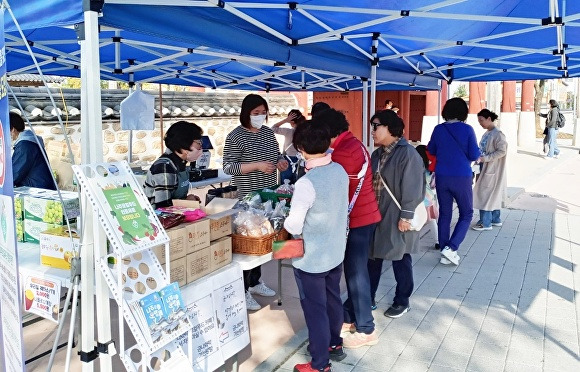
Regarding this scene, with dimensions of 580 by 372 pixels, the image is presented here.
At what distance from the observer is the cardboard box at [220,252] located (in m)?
2.86

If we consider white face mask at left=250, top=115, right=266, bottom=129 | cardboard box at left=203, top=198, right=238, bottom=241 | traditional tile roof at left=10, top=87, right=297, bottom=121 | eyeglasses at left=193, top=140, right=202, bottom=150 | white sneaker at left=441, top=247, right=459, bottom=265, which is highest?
traditional tile roof at left=10, top=87, right=297, bottom=121

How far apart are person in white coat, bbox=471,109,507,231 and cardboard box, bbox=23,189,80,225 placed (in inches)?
209

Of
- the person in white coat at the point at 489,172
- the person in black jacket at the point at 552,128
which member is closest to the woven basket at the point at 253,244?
the person in white coat at the point at 489,172

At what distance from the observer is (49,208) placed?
9.84 ft

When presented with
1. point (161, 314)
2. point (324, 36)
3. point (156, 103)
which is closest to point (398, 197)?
point (324, 36)

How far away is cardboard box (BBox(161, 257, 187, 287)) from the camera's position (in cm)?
254

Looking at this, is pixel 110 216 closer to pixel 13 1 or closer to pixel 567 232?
pixel 13 1

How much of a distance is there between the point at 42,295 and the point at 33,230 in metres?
0.66

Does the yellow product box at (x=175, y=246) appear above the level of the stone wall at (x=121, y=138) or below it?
below

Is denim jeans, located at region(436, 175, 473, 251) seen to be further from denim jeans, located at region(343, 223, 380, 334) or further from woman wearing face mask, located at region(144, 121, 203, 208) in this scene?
woman wearing face mask, located at region(144, 121, 203, 208)

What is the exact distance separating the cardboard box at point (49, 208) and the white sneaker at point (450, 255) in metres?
3.91

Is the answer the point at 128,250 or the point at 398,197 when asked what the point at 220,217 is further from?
the point at 398,197

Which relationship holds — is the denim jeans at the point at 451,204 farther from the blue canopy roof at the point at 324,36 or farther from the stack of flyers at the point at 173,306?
the stack of flyers at the point at 173,306

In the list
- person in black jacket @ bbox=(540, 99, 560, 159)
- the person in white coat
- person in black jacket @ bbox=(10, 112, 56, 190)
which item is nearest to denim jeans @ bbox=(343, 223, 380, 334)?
person in black jacket @ bbox=(10, 112, 56, 190)
